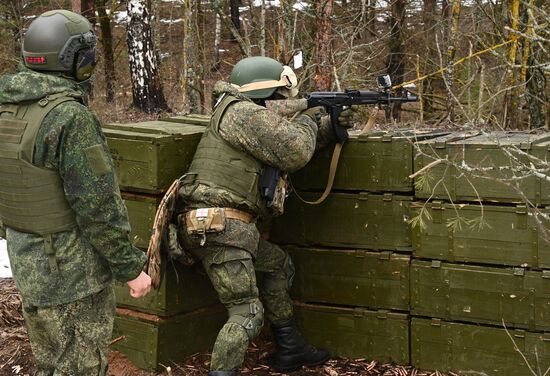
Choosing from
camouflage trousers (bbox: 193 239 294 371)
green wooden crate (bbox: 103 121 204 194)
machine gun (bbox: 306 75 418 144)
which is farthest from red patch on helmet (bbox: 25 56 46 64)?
machine gun (bbox: 306 75 418 144)

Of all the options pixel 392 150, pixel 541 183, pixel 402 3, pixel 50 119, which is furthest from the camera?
pixel 402 3

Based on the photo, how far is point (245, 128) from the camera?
4.78 meters

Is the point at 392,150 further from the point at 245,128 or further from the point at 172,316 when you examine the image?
the point at 172,316

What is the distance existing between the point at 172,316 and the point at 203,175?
1029mm

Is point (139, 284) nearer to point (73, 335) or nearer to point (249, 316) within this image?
point (73, 335)

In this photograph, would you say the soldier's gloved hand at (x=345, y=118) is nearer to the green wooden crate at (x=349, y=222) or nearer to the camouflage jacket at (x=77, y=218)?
the green wooden crate at (x=349, y=222)

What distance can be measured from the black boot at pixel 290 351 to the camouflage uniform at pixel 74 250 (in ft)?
6.15

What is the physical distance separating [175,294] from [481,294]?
2017mm

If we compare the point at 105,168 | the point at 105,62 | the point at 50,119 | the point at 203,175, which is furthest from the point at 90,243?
the point at 105,62

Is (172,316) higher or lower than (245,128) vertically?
lower

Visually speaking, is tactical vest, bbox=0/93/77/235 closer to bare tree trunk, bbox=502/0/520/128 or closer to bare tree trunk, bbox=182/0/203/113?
bare tree trunk, bbox=502/0/520/128

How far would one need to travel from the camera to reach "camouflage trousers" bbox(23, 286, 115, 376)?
3.64 m

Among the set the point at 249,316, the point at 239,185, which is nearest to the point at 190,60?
the point at 239,185

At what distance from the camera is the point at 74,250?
11.8 ft
